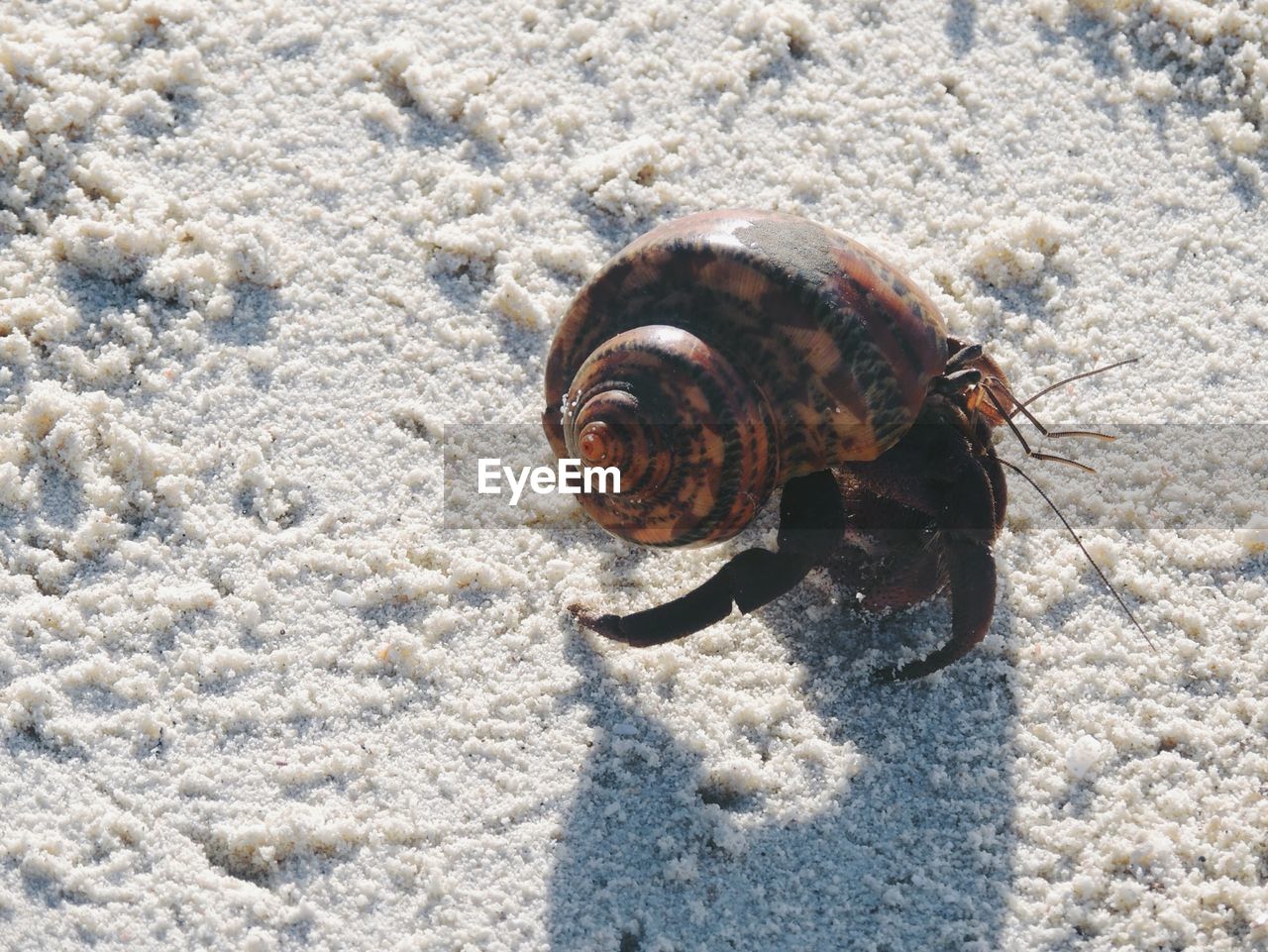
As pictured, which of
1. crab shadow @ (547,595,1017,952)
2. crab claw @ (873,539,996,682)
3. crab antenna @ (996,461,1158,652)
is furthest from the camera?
crab antenna @ (996,461,1158,652)

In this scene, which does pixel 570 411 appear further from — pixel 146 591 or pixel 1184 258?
pixel 1184 258

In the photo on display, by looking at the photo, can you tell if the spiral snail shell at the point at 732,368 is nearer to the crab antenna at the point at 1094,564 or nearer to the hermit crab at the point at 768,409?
the hermit crab at the point at 768,409

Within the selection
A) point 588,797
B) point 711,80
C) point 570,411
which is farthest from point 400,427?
point 711,80

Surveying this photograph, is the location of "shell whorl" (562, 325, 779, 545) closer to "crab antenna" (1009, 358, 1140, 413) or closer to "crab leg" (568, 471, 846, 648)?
"crab leg" (568, 471, 846, 648)

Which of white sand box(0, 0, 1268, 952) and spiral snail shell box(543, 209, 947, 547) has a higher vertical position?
spiral snail shell box(543, 209, 947, 547)

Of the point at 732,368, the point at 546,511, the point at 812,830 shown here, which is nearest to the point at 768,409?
the point at 732,368

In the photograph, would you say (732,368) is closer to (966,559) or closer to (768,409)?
(768,409)

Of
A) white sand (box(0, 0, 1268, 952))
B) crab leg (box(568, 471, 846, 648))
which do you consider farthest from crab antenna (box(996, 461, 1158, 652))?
crab leg (box(568, 471, 846, 648))
